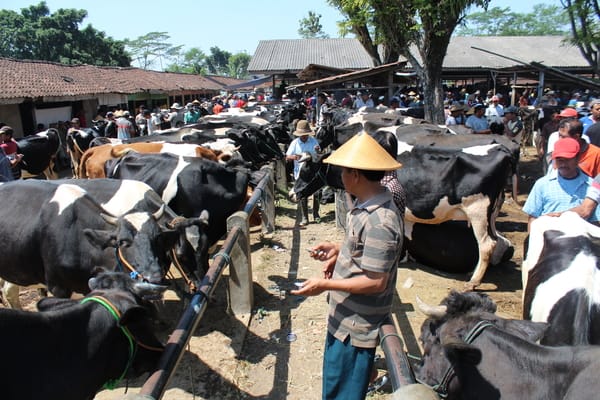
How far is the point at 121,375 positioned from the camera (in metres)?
2.44

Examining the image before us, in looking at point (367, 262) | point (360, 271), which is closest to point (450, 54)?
point (360, 271)

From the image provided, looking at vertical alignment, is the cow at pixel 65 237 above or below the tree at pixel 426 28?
below

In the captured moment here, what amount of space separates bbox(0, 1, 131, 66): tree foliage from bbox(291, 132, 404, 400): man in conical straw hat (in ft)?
138

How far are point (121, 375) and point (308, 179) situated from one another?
544 centimetres

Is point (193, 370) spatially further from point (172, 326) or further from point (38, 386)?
point (38, 386)

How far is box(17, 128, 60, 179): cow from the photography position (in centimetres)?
1130

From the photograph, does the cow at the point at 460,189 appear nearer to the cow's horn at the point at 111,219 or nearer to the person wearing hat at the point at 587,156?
the person wearing hat at the point at 587,156

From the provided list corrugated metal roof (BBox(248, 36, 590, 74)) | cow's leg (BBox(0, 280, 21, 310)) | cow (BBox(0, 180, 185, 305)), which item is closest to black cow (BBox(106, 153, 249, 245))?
cow (BBox(0, 180, 185, 305))

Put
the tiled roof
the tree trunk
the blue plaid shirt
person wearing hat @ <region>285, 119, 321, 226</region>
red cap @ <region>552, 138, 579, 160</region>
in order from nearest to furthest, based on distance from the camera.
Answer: red cap @ <region>552, 138, 579, 160</region>, the blue plaid shirt, person wearing hat @ <region>285, 119, 321, 226</region>, the tree trunk, the tiled roof

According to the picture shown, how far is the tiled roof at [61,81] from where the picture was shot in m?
14.3

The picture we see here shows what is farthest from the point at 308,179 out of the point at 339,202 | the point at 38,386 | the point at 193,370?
the point at 38,386

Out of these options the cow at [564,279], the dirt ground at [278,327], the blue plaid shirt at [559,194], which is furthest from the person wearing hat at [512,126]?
the cow at [564,279]

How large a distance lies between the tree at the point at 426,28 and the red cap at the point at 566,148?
7520mm

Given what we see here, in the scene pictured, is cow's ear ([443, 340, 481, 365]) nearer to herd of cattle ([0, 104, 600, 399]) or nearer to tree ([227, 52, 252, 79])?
herd of cattle ([0, 104, 600, 399])
